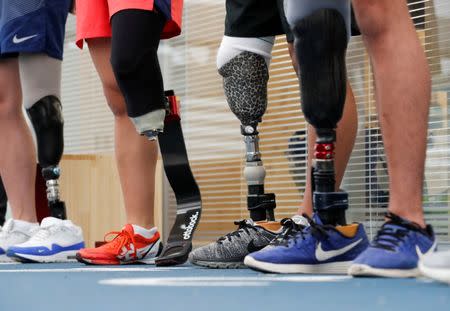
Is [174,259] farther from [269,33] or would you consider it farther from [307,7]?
[307,7]

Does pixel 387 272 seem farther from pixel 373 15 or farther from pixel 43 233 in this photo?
pixel 43 233

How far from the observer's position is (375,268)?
4.31ft

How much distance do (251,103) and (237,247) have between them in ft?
1.12

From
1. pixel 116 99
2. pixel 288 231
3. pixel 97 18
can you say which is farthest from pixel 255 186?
pixel 97 18

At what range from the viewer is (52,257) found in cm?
239

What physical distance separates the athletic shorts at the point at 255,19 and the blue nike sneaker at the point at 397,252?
2.33 feet

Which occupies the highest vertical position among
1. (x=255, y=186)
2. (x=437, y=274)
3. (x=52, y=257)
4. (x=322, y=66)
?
(x=322, y=66)

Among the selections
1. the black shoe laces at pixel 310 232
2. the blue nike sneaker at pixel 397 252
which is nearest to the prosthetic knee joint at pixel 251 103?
the black shoe laces at pixel 310 232

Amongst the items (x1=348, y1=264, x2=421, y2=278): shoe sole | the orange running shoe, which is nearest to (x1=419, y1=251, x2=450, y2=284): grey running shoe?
(x1=348, y1=264, x2=421, y2=278): shoe sole

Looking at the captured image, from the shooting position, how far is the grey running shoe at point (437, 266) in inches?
45.4

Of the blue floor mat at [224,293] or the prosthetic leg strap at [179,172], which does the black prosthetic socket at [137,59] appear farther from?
the blue floor mat at [224,293]

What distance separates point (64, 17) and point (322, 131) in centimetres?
141

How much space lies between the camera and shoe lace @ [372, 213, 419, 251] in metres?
1.33

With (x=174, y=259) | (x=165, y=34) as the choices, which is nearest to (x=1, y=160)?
(x=165, y=34)
